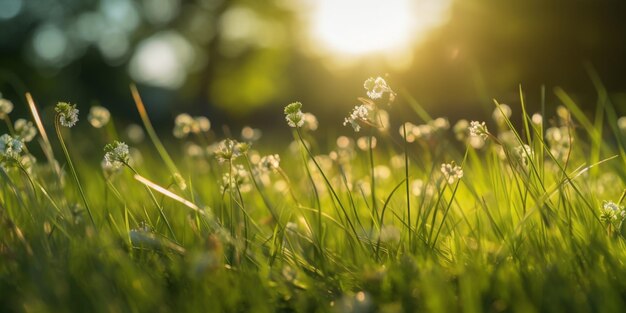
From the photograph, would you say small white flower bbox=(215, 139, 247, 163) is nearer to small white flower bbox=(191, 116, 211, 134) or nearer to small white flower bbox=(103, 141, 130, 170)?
small white flower bbox=(103, 141, 130, 170)

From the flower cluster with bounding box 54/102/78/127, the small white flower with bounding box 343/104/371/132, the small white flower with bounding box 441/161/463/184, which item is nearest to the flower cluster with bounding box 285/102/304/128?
the small white flower with bounding box 343/104/371/132

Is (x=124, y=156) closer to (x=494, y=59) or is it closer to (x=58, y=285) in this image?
(x=58, y=285)

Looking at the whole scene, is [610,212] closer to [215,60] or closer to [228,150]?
[228,150]

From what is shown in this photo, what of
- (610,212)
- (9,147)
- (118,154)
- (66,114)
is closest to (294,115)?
(118,154)

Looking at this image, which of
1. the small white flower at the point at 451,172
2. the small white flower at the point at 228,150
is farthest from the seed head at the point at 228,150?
the small white flower at the point at 451,172

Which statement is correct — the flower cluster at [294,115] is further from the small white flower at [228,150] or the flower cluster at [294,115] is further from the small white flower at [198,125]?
the small white flower at [198,125]

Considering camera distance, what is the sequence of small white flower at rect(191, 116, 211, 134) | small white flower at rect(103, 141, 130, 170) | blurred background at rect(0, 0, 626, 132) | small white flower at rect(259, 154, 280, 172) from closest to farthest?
small white flower at rect(103, 141, 130, 170)
small white flower at rect(259, 154, 280, 172)
small white flower at rect(191, 116, 211, 134)
blurred background at rect(0, 0, 626, 132)
